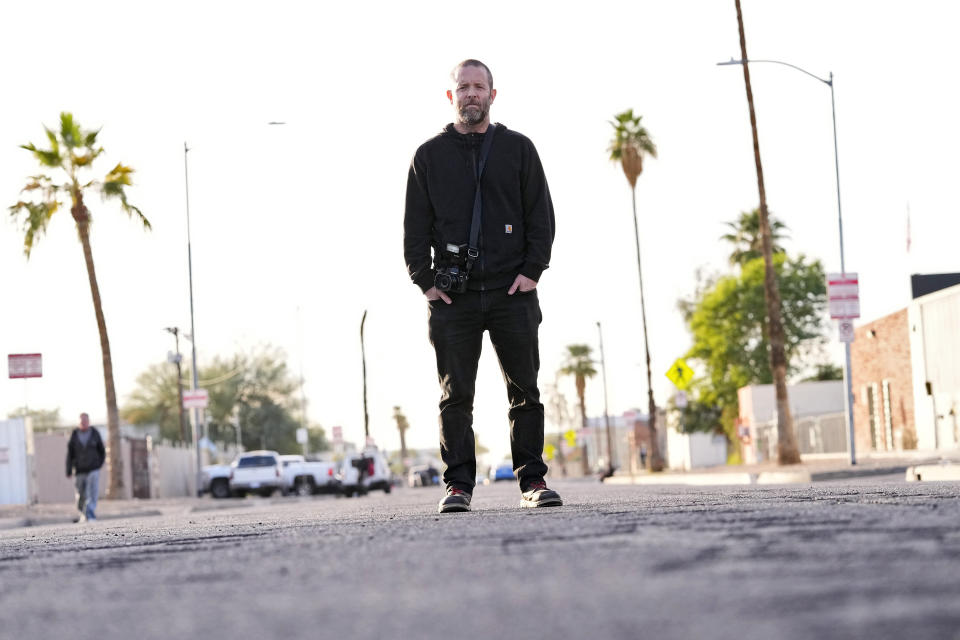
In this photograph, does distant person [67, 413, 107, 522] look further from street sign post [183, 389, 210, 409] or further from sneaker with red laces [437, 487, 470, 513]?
street sign post [183, 389, 210, 409]

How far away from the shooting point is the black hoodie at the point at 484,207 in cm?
779

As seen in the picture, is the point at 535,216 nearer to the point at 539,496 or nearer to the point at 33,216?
the point at 539,496

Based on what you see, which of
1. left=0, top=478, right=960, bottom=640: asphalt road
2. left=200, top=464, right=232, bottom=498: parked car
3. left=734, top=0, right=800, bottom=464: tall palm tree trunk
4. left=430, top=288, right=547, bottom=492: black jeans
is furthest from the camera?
left=200, top=464, right=232, bottom=498: parked car

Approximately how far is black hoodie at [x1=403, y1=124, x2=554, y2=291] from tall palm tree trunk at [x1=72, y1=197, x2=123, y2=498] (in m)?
26.9

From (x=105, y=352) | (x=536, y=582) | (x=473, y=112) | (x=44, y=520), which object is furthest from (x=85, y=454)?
(x=536, y=582)

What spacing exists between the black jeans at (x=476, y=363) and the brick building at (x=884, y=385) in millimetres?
36380

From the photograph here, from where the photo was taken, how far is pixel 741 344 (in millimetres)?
68562

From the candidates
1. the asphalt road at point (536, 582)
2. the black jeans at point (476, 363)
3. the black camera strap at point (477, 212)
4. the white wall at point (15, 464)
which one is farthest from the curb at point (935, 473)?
the white wall at point (15, 464)

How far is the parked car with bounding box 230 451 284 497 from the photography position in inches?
1786

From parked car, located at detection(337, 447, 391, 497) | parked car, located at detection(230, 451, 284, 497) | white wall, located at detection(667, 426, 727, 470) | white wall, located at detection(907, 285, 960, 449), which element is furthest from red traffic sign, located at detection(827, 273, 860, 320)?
white wall, located at detection(667, 426, 727, 470)

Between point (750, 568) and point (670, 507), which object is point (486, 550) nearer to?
point (750, 568)

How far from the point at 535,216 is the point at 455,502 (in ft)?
5.31

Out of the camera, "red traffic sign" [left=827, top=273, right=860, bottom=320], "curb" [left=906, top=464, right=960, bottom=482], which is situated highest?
"red traffic sign" [left=827, top=273, right=860, bottom=320]

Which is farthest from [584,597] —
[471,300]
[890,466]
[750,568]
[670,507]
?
[890,466]
